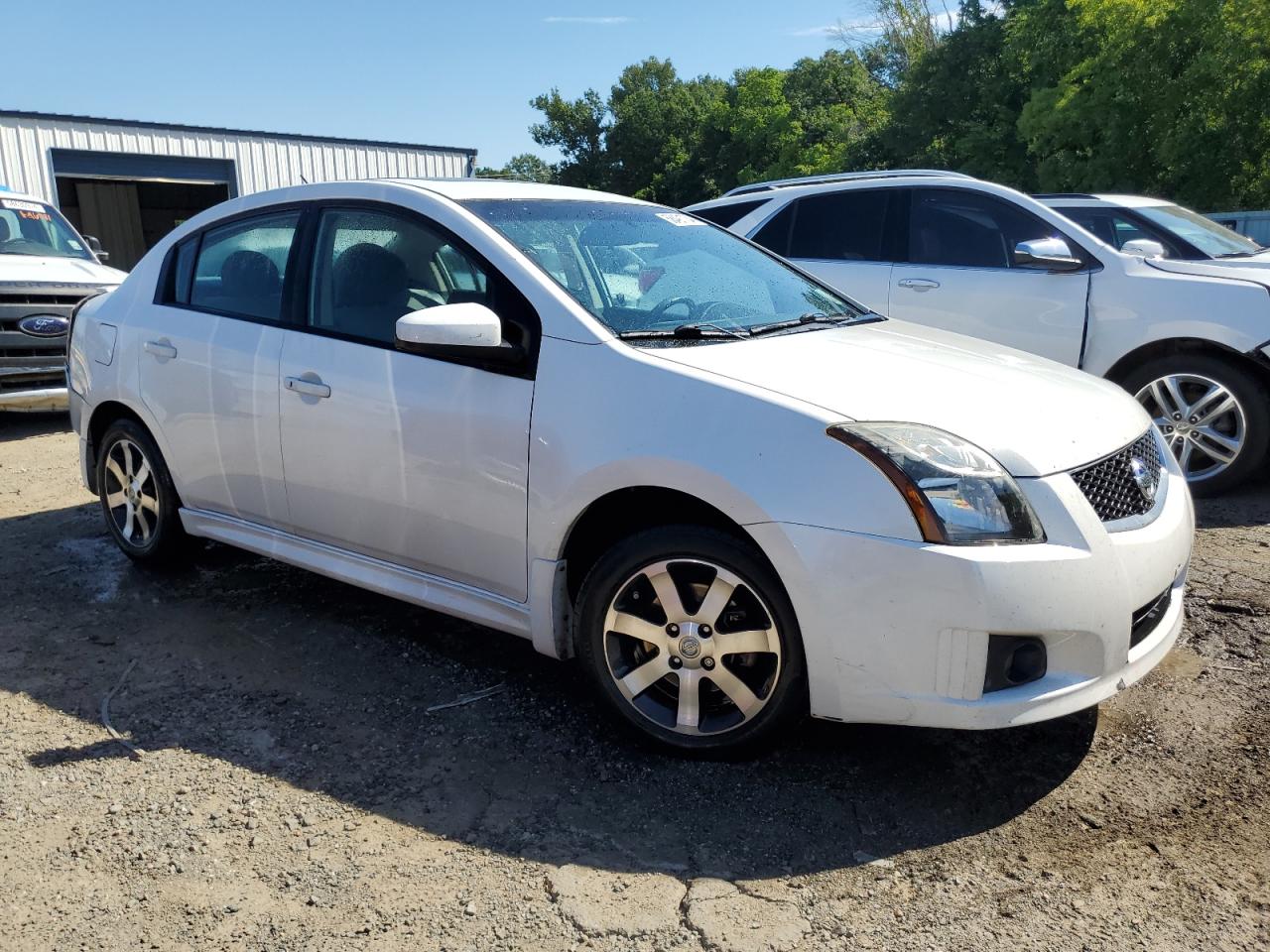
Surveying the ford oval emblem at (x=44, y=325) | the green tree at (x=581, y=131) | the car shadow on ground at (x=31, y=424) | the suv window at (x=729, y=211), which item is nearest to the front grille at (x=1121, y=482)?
the suv window at (x=729, y=211)

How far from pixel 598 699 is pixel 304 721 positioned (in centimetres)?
96

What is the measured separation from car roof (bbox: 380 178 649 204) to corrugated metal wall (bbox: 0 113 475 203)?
15672 millimetres

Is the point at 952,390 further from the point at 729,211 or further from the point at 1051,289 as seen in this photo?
the point at 729,211

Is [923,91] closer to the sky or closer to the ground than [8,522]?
closer to the sky

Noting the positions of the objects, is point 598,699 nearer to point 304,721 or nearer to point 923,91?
point 304,721

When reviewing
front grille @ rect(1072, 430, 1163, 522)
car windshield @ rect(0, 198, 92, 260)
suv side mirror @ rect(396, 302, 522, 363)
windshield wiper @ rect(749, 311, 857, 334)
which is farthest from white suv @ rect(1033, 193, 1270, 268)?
car windshield @ rect(0, 198, 92, 260)

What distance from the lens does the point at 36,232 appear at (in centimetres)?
1023

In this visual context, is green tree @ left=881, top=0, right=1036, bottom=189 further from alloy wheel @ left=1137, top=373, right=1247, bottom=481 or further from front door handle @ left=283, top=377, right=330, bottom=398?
front door handle @ left=283, top=377, right=330, bottom=398

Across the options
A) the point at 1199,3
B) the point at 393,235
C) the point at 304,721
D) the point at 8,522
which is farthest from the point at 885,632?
the point at 1199,3

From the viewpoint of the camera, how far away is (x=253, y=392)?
4.05 metres

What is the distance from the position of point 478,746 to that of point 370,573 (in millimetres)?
850

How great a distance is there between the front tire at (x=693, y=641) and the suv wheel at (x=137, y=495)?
2.41 meters

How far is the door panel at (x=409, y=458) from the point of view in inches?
131

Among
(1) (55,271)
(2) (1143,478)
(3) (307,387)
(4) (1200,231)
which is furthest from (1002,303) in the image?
(1) (55,271)
